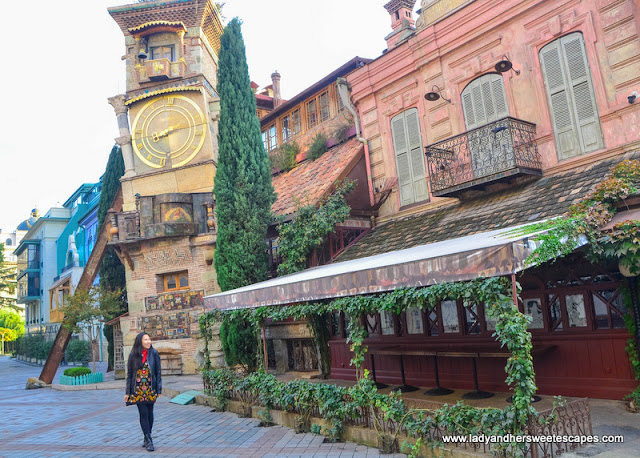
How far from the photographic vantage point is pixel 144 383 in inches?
312

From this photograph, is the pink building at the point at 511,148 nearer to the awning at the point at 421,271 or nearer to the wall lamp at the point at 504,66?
the wall lamp at the point at 504,66

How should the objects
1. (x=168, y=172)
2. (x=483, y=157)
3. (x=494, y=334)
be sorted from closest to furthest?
(x=494, y=334) → (x=483, y=157) → (x=168, y=172)

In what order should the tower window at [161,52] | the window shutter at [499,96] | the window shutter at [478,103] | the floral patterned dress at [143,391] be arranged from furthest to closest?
1. the tower window at [161,52]
2. the window shutter at [478,103]
3. the window shutter at [499,96]
4. the floral patterned dress at [143,391]

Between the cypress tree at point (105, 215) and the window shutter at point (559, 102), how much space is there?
1723cm

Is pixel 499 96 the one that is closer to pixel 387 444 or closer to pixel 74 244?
pixel 387 444

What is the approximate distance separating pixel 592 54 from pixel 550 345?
5251 millimetres

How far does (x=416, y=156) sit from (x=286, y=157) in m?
7.50

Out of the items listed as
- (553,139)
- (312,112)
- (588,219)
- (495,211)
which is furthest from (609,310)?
(312,112)

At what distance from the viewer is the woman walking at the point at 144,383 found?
7867 millimetres

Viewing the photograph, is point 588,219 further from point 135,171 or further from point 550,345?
point 135,171

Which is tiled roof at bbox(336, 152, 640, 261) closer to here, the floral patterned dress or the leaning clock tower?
the floral patterned dress

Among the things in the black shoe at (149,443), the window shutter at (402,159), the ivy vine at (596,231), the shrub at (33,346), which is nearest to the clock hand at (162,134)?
the window shutter at (402,159)

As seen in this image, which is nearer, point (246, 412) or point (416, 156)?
point (246, 412)

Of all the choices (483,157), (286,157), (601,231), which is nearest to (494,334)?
(601,231)
